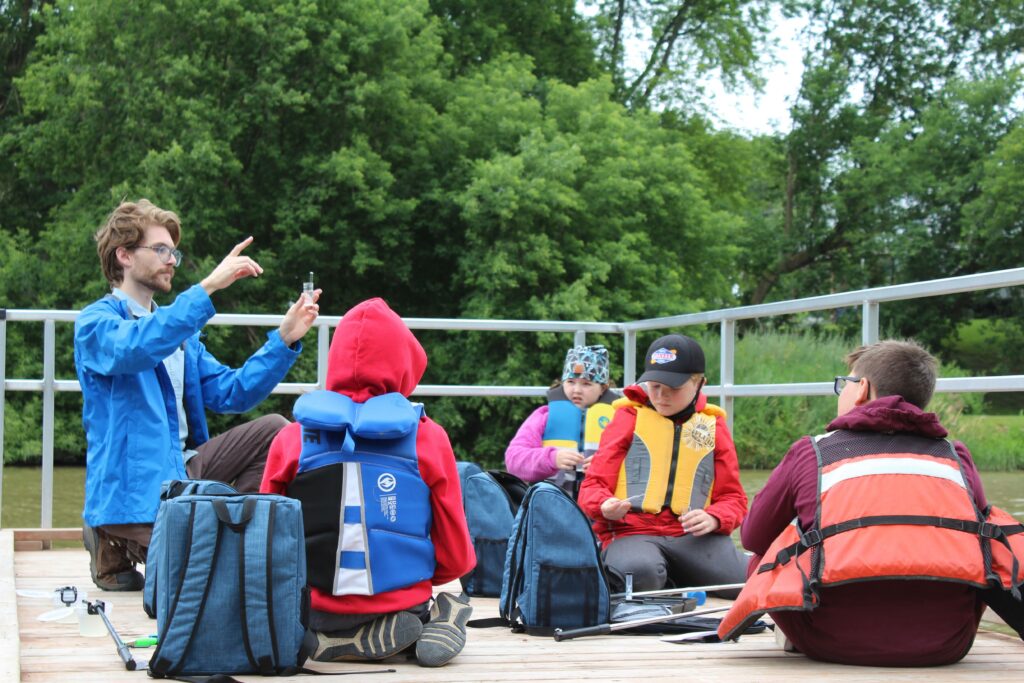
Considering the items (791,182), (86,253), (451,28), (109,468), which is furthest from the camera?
(791,182)

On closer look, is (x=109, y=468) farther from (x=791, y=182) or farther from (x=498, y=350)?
(x=791, y=182)

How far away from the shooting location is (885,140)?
26.8 metres

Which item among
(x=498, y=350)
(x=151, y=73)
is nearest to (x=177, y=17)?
(x=151, y=73)

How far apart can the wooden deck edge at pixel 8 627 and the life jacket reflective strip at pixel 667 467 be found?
75.5 inches

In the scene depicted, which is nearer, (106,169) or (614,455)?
(614,455)

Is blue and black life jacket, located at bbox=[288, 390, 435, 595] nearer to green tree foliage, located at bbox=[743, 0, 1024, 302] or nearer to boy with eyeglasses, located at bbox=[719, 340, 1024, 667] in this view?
boy with eyeglasses, located at bbox=[719, 340, 1024, 667]

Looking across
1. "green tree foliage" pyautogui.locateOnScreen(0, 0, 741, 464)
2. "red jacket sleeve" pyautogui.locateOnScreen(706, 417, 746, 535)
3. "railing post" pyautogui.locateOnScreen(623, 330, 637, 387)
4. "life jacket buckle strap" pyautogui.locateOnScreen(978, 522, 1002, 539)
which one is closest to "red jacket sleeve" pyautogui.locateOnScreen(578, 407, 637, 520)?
"red jacket sleeve" pyautogui.locateOnScreen(706, 417, 746, 535)

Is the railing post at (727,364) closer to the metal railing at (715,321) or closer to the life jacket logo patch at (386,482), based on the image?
the metal railing at (715,321)

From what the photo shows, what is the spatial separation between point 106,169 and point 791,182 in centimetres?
1613

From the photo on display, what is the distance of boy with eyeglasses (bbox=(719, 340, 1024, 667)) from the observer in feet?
9.68

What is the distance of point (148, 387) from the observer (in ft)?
13.5

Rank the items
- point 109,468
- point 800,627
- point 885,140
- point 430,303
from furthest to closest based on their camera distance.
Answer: point 885,140 < point 430,303 < point 109,468 < point 800,627

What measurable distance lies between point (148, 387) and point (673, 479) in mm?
1723

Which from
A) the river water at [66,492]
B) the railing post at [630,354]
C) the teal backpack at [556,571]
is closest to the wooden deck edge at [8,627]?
the teal backpack at [556,571]
